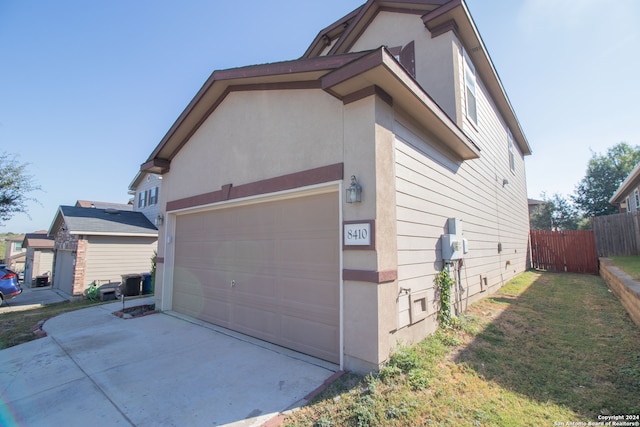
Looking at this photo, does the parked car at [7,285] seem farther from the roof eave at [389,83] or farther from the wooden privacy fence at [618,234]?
the wooden privacy fence at [618,234]

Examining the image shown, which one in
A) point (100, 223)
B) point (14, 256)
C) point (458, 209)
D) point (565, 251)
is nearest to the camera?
point (458, 209)

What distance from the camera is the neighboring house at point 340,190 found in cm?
372

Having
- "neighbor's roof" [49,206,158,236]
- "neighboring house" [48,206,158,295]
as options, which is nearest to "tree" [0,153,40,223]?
"neighbor's roof" [49,206,158,236]

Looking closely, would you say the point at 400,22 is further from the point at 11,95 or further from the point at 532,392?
the point at 11,95

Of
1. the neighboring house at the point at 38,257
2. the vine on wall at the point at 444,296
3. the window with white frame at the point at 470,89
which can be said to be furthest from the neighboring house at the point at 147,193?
the vine on wall at the point at 444,296

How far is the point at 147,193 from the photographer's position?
1969cm

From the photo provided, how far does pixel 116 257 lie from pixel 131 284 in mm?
4354

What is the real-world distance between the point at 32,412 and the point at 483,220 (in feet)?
29.5

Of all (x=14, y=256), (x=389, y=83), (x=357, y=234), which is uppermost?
(x=389, y=83)

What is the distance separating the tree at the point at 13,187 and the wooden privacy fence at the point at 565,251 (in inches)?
1137

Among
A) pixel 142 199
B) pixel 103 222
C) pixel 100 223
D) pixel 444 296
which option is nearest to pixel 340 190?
pixel 444 296

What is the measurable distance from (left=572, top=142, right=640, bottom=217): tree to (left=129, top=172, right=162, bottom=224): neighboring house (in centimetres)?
3649

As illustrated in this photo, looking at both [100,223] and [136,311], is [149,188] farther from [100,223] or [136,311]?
[136,311]

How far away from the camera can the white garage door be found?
13.7 ft
